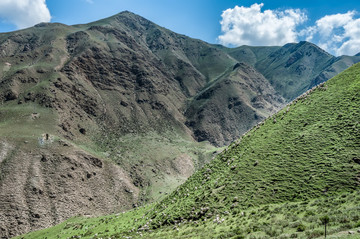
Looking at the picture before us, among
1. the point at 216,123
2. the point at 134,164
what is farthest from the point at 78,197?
the point at 216,123

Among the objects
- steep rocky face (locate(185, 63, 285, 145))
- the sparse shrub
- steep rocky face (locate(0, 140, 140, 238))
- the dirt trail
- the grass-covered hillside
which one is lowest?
the sparse shrub

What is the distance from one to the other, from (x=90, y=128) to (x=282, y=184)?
104m

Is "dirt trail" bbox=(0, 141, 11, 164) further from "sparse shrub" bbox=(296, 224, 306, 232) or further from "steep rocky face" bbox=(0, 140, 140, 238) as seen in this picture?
"sparse shrub" bbox=(296, 224, 306, 232)

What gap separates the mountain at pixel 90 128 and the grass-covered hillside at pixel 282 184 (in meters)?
39.9

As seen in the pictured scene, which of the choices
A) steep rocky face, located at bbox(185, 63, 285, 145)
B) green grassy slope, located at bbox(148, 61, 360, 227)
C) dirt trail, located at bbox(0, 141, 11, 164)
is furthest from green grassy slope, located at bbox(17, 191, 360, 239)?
steep rocky face, located at bbox(185, 63, 285, 145)

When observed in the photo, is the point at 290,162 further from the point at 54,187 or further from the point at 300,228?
the point at 54,187

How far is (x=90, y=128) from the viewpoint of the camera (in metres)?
111

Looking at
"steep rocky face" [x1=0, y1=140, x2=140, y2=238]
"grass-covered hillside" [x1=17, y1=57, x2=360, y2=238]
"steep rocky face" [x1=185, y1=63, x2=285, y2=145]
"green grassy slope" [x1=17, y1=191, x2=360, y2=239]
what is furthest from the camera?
"steep rocky face" [x1=185, y1=63, x2=285, y2=145]

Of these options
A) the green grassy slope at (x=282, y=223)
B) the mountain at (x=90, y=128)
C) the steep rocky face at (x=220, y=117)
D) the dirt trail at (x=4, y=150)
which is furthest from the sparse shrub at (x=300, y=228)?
the steep rocky face at (x=220, y=117)

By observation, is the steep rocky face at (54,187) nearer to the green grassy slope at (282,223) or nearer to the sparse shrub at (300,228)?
the green grassy slope at (282,223)

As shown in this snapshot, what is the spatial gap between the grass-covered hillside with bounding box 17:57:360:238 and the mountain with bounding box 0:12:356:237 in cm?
3992

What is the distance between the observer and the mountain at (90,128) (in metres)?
66.2

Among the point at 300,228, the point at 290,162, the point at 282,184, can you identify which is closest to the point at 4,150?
the point at 282,184

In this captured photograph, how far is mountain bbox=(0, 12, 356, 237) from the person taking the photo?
66250 mm
